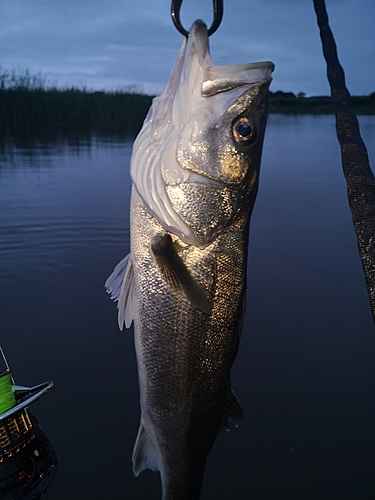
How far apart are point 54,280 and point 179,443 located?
3.69 meters

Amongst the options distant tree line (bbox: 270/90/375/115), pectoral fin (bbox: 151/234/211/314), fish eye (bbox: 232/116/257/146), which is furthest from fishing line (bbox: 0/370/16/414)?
distant tree line (bbox: 270/90/375/115)

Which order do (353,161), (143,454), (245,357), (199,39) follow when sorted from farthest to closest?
(245,357) < (353,161) < (143,454) < (199,39)

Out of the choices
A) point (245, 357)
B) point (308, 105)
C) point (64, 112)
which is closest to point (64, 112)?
point (64, 112)

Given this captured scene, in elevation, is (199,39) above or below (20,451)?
above

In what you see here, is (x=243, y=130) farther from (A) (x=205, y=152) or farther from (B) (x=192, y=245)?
(B) (x=192, y=245)

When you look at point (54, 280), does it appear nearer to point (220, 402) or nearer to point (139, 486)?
point (139, 486)

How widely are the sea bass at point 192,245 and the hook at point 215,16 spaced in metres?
0.05

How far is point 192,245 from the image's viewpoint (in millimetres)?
1492

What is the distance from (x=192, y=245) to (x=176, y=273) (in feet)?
0.39

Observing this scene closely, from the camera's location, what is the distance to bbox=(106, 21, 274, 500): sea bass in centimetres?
147

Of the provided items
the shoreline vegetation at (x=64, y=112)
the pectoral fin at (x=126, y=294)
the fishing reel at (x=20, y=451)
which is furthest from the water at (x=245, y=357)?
A: the shoreline vegetation at (x=64, y=112)

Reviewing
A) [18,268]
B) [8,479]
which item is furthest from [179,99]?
[18,268]

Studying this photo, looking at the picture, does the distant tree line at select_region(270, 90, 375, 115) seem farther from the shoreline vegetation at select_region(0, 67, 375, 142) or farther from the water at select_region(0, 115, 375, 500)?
the water at select_region(0, 115, 375, 500)

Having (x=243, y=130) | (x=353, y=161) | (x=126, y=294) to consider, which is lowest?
(x=126, y=294)
